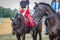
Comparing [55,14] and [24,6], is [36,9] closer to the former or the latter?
[55,14]

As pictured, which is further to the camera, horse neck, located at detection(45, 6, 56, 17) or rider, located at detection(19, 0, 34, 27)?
rider, located at detection(19, 0, 34, 27)

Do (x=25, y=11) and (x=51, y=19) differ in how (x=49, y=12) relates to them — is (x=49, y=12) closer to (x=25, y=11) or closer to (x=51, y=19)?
(x=51, y=19)

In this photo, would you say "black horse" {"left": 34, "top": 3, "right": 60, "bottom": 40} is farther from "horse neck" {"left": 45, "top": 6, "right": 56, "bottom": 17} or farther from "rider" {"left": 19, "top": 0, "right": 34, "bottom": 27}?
"rider" {"left": 19, "top": 0, "right": 34, "bottom": 27}

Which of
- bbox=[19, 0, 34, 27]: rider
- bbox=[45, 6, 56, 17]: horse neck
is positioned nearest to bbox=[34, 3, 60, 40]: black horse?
bbox=[45, 6, 56, 17]: horse neck

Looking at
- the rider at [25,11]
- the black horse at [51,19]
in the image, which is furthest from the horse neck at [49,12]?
the rider at [25,11]

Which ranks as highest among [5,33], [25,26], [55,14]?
[55,14]

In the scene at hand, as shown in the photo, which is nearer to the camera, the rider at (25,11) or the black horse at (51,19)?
the black horse at (51,19)

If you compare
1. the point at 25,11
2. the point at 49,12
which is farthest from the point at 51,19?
the point at 25,11

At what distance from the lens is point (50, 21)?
622cm

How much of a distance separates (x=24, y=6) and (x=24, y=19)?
58cm

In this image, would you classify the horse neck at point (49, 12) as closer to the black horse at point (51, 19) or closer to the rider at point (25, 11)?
the black horse at point (51, 19)

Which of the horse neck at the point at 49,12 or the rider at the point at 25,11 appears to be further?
the rider at the point at 25,11

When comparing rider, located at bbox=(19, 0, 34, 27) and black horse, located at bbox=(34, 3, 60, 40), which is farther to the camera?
rider, located at bbox=(19, 0, 34, 27)

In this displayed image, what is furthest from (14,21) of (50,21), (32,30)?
(50,21)
